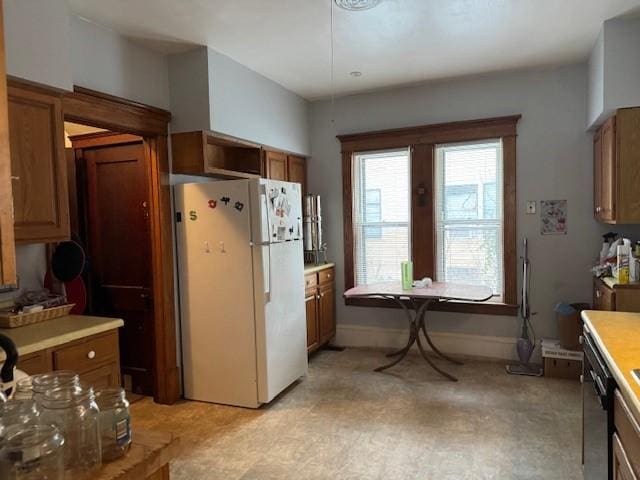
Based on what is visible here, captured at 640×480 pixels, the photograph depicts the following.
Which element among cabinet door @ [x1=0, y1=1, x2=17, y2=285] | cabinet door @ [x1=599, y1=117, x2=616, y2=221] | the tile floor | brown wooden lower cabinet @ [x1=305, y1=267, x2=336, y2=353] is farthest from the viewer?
brown wooden lower cabinet @ [x1=305, y1=267, x2=336, y2=353]

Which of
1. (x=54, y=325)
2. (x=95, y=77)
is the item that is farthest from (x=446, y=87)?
(x=54, y=325)

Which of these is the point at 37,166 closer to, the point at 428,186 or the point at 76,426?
the point at 76,426

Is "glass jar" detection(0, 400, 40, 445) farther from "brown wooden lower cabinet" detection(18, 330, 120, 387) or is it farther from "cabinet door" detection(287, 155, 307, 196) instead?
"cabinet door" detection(287, 155, 307, 196)

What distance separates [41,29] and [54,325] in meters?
1.53

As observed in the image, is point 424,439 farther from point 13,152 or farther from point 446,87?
point 446,87

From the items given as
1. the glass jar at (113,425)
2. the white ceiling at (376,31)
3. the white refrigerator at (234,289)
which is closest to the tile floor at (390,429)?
the white refrigerator at (234,289)

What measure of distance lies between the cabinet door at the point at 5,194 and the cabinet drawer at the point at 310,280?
306 cm

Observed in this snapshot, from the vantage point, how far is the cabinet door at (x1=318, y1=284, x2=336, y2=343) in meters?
4.54

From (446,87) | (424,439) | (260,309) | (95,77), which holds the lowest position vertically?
(424,439)

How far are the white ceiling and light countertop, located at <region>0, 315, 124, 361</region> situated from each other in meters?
1.82

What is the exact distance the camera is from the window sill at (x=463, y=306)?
165 inches

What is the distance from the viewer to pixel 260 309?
3246mm

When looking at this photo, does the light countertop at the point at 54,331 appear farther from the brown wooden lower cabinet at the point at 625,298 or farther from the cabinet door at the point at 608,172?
the cabinet door at the point at 608,172

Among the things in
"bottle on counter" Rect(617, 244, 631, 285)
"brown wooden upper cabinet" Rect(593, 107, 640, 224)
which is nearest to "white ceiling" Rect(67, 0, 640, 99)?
"brown wooden upper cabinet" Rect(593, 107, 640, 224)
